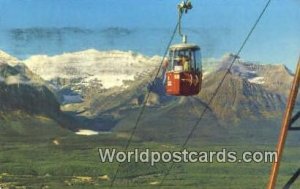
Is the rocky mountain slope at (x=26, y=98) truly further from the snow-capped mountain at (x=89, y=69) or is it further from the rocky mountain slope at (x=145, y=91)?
the snow-capped mountain at (x=89, y=69)

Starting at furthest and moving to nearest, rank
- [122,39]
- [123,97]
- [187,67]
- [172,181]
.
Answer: [172,181]
[123,97]
[122,39]
[187,67]

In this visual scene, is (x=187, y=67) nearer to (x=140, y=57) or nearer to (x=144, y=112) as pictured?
(x=140, y=57)

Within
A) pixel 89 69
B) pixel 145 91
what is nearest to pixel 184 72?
pixel 89 69

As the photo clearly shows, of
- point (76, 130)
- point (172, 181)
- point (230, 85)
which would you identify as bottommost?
point (172, 181)

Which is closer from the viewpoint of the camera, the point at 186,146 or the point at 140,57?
the point at 140,57

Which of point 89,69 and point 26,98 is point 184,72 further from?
point 26,98

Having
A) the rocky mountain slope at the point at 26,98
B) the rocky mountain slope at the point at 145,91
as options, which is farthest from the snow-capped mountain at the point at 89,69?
the rocky mountain slope at the point at 26,98

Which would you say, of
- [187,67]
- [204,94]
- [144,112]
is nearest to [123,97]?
[144,112]

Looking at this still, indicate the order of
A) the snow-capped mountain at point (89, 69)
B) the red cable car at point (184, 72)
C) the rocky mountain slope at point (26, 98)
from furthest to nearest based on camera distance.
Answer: the rocky mountain slope at point (26, 98) → the snow-capped mountain at point (89, 69) → the red cable car at point (184, 72)

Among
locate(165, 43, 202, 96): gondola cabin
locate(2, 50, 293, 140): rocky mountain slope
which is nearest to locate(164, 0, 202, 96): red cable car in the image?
locate(165, 43, 202, 96): gondola cabin
